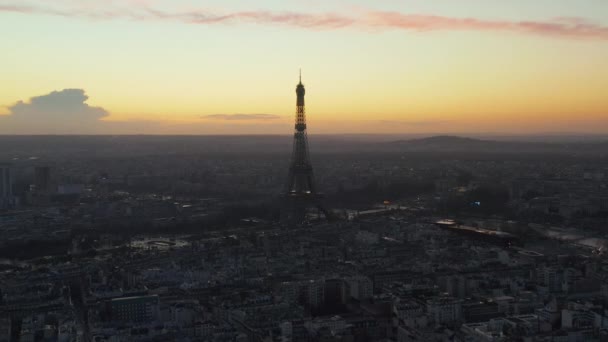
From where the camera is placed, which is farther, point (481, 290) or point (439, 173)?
point (439, 173)

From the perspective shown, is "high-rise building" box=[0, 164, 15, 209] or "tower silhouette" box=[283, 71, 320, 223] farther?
"high-rise building" box=[0, 164, 15, 209]

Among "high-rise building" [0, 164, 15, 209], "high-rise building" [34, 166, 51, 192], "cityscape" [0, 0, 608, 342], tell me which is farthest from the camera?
"high-rise building" [34, 166, 51, 192]

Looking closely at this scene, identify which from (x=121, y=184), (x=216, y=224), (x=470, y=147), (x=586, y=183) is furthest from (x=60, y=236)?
(x=470, y=147)

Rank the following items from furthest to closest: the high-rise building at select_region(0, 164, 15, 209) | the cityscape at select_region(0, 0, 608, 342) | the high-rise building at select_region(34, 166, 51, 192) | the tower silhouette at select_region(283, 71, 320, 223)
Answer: the high-rise building at select_region(34, 166, 51, 192)
the high-rise building at select_region(0, 164, 15, 209)
the tower silhouette at select_region(283, 71, 320, 223)
the cityscape at select_region(0, 0, 608, 342)

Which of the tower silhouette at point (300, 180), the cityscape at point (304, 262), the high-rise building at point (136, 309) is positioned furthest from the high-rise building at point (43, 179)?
the high-rise building at point (136, 309)

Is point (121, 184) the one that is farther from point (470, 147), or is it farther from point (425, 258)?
point (470, 147)

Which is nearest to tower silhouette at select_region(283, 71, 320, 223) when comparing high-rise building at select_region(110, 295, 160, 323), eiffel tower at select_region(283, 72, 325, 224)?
eiffel tower at select_region(283, 72, 325, 224)

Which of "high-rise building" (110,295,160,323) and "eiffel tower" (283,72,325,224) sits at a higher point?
"eiffel tower" (283,72,325,224)

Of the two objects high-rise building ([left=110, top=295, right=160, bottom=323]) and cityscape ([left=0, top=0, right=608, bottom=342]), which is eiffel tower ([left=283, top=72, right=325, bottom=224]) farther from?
high-rise building ([left=110, top=295, right=160, bottom=323])

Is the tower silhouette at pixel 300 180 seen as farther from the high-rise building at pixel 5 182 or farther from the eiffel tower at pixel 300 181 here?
the high-rise building at pixel 5 182
